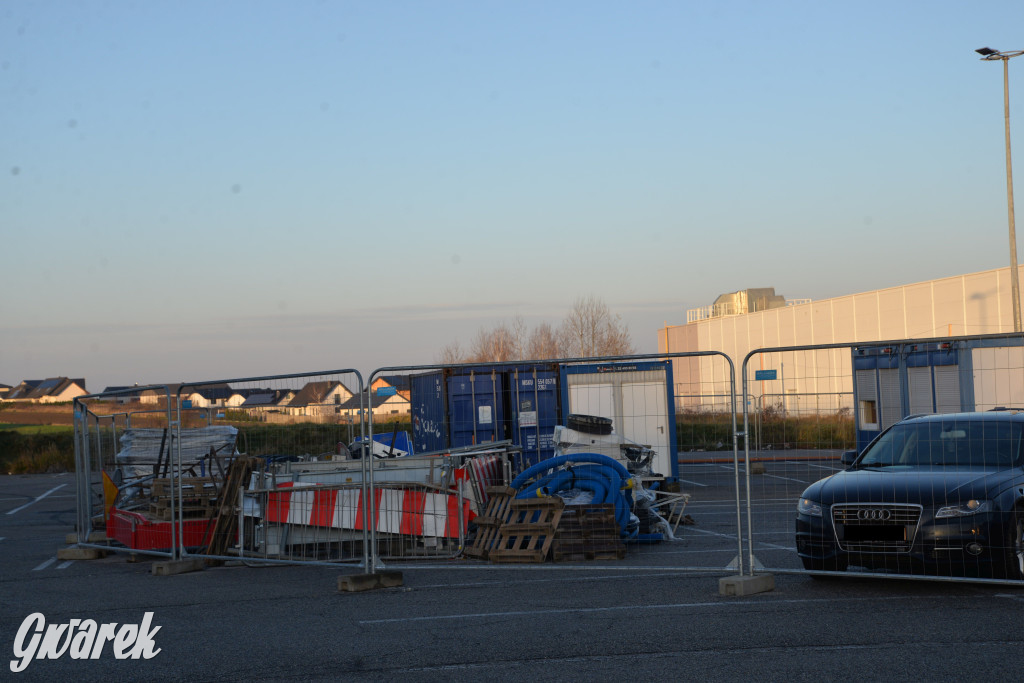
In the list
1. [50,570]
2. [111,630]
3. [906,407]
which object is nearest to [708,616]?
[906,407]

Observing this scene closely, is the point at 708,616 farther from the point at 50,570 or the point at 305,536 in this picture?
the point at 50,570

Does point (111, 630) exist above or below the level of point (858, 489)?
below

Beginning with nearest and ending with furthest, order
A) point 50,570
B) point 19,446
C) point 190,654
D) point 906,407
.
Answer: point 190,654
point 906,407
point 50,570
point 19,446

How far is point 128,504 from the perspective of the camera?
14266 mm

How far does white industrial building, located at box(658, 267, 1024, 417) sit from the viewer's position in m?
9.29

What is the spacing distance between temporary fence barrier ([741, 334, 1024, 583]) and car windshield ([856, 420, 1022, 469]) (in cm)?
1

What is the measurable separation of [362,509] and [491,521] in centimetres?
159

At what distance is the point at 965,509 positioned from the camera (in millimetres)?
8102

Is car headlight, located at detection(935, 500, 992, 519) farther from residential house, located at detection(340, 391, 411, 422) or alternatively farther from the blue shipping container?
the blue shipping container

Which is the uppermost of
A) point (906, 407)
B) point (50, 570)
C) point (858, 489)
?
point (906, 407)

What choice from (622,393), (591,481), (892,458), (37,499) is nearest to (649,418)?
(622,393)

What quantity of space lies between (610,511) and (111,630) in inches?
216

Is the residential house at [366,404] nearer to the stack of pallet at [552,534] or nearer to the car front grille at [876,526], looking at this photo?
the stack of pallet at [552,534]

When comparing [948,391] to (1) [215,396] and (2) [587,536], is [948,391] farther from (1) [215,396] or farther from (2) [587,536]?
(1) [215,396]
